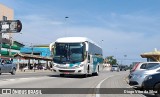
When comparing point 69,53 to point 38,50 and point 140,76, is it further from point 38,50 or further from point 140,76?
point 38,50

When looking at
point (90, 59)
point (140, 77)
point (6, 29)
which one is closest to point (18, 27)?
point (6, 29)

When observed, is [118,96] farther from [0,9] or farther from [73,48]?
[0,9]

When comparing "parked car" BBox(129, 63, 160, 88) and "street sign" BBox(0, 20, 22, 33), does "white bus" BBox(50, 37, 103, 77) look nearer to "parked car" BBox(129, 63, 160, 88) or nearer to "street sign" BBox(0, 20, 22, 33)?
"parked car" BBox(129, 63, 160, 88)

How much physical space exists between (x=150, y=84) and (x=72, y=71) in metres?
18.1

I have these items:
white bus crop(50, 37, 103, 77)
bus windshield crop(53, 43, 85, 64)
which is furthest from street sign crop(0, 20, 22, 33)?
bus windshield crop(53, 43, 85, 64)

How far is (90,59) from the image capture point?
1518 inches

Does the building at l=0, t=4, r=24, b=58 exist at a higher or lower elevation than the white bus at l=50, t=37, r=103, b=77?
higher

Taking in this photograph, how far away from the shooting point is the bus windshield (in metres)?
35.5

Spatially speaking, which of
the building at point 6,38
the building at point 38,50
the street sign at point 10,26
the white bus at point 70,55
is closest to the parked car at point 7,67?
→ the white bus at point 70,55

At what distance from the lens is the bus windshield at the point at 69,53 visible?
3553 centimetres

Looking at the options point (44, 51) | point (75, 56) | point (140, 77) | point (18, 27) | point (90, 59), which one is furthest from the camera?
point (44, 51)

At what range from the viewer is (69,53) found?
117ft

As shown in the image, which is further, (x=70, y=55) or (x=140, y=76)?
(x=70, y=55)

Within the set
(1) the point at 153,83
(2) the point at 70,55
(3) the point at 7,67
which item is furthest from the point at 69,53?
(1) the point at 153,83
